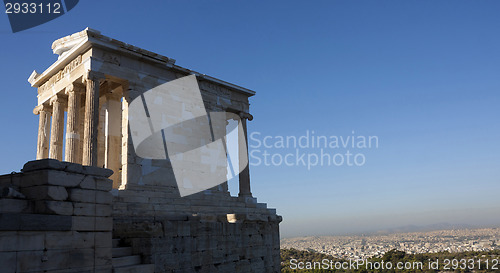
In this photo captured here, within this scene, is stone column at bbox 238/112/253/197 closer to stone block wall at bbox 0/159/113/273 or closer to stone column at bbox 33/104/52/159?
stone column at bbox 33/104/52/159

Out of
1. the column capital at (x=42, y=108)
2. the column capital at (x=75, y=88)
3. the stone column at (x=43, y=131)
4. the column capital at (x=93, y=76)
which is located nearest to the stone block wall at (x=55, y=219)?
the column capital at (x=93, y=76)

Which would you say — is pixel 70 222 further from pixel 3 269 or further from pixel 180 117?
pixel 180 117

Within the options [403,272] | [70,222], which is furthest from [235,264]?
[403,272]

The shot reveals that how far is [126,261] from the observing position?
10.2 m

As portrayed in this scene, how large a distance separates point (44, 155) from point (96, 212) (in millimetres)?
12634

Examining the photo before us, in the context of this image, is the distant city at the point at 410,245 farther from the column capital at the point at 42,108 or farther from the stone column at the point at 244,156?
the column capital at the point at 42,108

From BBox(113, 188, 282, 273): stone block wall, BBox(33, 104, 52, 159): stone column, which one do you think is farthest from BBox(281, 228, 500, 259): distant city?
BBox(33, 104, 52, 159): stone column

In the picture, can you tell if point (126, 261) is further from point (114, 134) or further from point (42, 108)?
point (42, 108)

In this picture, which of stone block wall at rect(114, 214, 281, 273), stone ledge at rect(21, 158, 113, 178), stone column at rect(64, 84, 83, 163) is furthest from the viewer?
stone column at rect(64, 84, 83, 163)

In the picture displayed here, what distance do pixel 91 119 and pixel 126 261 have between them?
7487 mm

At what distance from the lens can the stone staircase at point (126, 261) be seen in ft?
31.6

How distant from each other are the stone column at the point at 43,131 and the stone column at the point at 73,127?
345 cm

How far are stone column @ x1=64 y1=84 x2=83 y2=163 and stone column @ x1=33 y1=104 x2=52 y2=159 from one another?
11.3 feet

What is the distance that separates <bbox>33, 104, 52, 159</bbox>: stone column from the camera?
19672 millimetres
